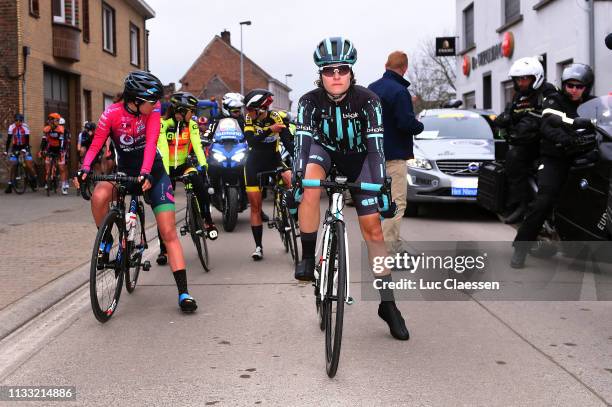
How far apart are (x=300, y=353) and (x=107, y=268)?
1817 millimetres

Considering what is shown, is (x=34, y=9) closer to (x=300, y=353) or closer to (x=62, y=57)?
(x=62, y=57)

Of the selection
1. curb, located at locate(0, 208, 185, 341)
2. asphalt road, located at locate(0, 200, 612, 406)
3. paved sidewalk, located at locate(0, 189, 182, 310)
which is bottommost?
asphalt road, located at locate(0, 200, 612, 406)

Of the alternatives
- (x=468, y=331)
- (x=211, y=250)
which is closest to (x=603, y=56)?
(x=211, y=250)

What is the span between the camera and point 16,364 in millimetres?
4438

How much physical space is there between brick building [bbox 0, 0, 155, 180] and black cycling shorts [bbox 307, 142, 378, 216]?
16.5 m

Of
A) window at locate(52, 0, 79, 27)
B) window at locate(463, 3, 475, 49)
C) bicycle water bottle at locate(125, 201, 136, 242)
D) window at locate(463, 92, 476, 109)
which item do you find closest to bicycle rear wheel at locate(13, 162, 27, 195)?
window at locate(52, 0, 79, 27)

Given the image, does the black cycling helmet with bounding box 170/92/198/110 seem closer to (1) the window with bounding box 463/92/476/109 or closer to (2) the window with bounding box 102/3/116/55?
(2) the window with bounding box 102/3/116/55

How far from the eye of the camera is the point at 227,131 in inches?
420

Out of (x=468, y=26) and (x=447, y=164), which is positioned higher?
(x=468, y=26)

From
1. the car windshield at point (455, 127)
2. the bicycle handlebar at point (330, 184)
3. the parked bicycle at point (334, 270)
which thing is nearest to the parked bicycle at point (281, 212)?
the parked bicycle at point (334, 270)

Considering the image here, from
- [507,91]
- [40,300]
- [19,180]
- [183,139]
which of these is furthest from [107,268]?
[507,91]

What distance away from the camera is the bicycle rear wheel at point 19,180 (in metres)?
17.8

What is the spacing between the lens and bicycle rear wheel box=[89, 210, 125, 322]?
529 cm

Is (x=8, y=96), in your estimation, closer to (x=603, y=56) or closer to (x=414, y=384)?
(x=603, y=56)
